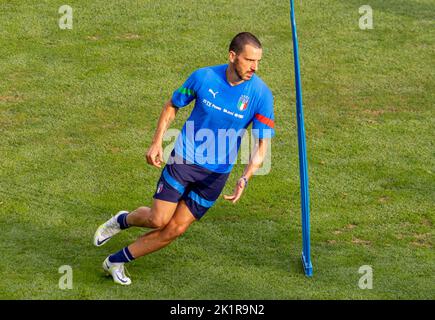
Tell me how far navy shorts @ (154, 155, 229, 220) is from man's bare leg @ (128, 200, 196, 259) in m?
0.08

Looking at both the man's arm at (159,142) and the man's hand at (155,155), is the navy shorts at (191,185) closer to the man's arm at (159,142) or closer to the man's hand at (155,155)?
the man's arm at (159,142)

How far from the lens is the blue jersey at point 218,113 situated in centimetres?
1012

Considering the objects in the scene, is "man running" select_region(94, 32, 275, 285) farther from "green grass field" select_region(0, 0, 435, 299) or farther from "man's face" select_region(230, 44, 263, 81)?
"green grass field" select_region(0, 0, 435, 299)

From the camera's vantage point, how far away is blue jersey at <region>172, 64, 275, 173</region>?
33.2ft

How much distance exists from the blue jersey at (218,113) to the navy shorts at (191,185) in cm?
10

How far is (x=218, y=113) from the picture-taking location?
10133 mm

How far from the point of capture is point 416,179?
13188 mm

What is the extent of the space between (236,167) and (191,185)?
3.22 m

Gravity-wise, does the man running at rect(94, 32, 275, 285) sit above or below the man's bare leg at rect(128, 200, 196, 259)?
above

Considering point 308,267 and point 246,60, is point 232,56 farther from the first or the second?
point 308,267

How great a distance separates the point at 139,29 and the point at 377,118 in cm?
451

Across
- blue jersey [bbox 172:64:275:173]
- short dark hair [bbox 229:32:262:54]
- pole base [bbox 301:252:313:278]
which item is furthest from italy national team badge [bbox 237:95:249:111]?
pole base [bbox 301:252:313:278]

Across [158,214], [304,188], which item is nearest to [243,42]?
[304,188]

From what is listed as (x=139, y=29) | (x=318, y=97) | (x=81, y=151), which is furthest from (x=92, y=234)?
(x=139, y=29)
